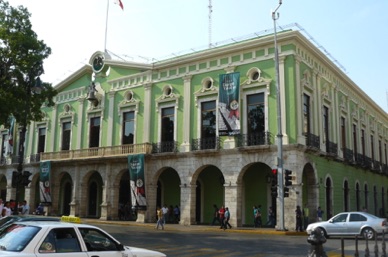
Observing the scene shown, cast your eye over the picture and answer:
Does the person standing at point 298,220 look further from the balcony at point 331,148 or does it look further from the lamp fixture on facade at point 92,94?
the lamp fixture on facade at point 92,94

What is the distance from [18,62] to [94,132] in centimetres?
1488

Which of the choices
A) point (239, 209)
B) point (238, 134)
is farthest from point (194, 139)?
point (239, 209)

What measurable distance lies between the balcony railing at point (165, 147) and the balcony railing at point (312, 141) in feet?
29.4

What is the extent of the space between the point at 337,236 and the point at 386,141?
29742 millimetres

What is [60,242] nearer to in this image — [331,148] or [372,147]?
[331,148]

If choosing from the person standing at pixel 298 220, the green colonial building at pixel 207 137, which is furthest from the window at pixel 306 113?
the person standing at pixel 298 220

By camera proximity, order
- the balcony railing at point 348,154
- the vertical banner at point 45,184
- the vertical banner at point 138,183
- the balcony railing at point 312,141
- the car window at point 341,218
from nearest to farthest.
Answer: the car window at point 341,218 < the balcony railing at point 312,141 < the vertical banner at point 138,183 < the balcony railing at point 348,154 < the vertical banner at point 45,184

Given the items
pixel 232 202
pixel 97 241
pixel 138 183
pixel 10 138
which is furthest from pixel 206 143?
pixel 10 138

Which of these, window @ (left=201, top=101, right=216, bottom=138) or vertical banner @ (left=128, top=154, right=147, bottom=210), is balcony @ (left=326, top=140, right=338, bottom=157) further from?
vertical banner @ (left=128, top=154, right=147, bottom=210)

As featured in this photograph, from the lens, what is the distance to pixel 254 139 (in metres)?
25.9

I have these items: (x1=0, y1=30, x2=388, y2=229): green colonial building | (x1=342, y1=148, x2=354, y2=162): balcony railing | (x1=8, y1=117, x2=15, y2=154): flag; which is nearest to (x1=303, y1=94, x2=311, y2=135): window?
(x1=0, y1=30, x2=388, y2=229): green colonial building

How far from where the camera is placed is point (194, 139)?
28.4m

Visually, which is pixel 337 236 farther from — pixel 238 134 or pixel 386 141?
pixel 386 141

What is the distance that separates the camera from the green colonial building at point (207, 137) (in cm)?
2583
